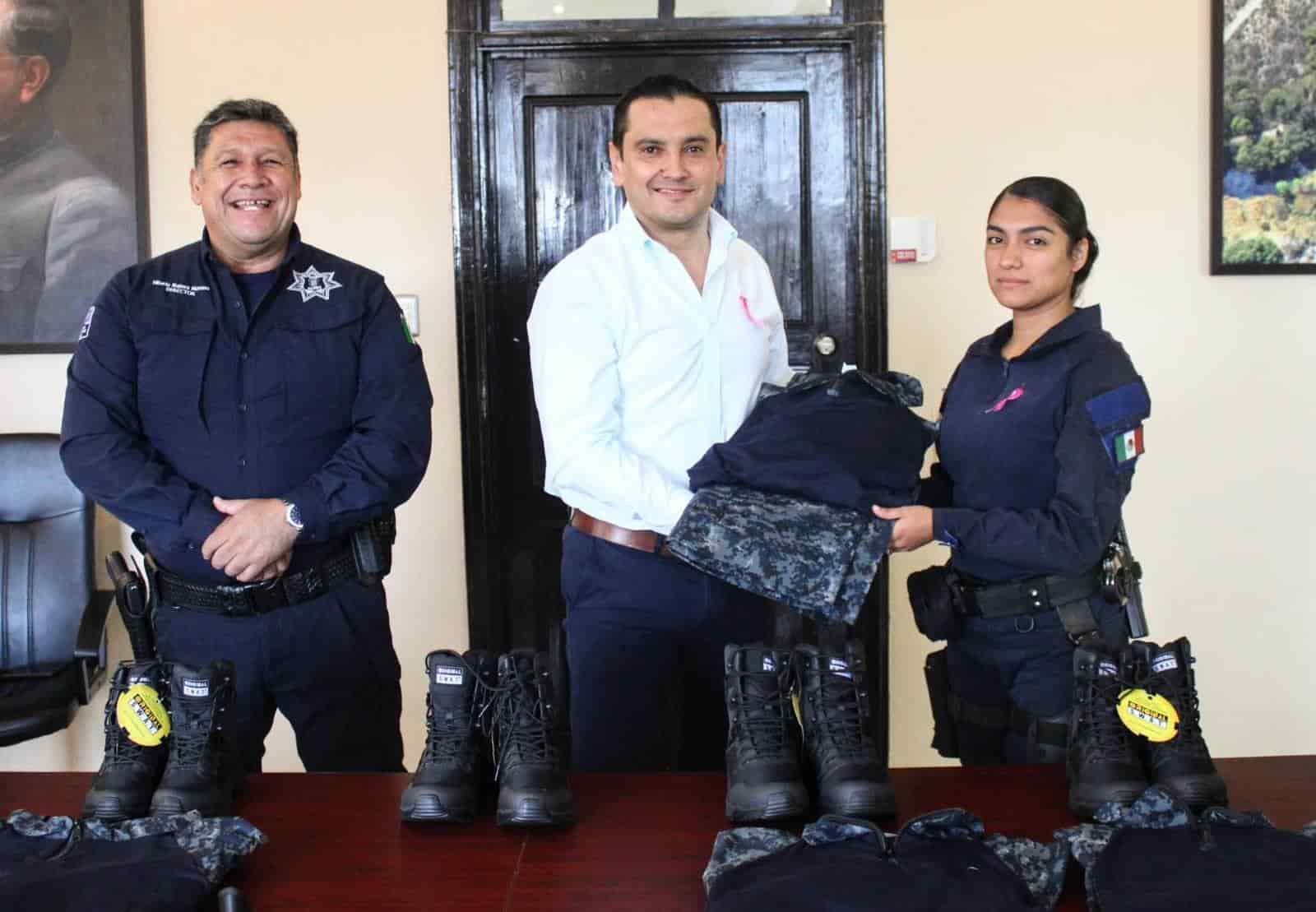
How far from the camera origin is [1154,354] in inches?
125

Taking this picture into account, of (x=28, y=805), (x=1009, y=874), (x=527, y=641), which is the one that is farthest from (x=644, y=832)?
(x=527, y=641)

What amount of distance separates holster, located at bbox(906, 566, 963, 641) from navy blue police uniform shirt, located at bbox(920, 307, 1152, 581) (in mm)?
36

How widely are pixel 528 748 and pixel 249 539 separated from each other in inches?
32.8

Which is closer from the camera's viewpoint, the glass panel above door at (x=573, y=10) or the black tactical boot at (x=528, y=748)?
the black tactical boot at (x=528, y=748)

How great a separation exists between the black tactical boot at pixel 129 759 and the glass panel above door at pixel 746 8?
2331 millimetres

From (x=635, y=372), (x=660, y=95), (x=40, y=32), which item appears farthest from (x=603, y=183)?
(x=40, y=32)

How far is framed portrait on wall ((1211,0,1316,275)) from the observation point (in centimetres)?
308

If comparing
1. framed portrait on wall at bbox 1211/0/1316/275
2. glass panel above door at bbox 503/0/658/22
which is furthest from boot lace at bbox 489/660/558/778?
framed portrait on wall at bbox 1211/0/1316/275

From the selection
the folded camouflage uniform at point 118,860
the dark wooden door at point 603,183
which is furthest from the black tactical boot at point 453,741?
the dark wooden door at point 603,183

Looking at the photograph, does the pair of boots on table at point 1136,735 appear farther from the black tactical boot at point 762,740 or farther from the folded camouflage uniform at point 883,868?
the black tactical boot at point 762,740

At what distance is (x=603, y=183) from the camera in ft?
10.6

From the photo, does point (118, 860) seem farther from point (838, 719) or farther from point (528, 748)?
point (838, 719)

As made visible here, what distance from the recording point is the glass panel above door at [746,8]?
313cm

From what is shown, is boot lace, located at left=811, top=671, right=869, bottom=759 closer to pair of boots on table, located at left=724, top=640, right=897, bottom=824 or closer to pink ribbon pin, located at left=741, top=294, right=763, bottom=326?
pair of boots on table, located at left=724, top=640, right=897, bottom=824
